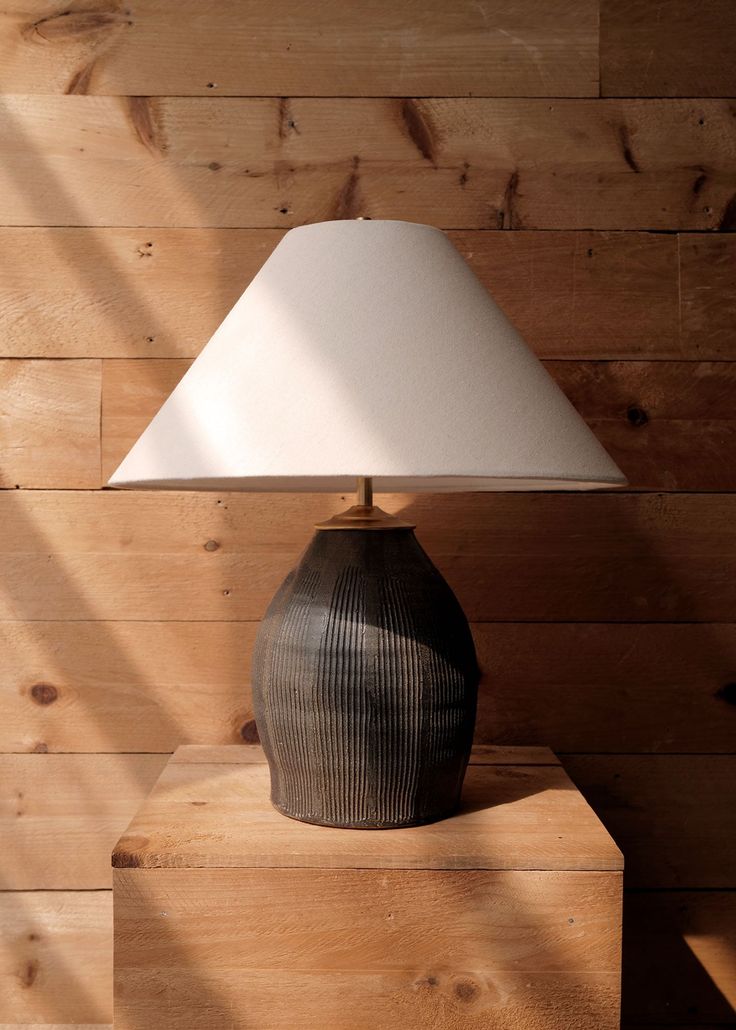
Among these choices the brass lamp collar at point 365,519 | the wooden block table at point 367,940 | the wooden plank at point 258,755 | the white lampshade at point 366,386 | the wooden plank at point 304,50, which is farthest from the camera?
the wooden plank at point 304,50

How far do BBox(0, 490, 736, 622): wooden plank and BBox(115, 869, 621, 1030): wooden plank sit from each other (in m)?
0.48

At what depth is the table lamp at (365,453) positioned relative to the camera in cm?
83

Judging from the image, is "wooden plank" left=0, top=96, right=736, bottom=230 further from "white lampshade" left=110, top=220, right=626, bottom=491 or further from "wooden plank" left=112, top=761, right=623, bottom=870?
"wooden plank" left=112, top=761, right=623, bottom=870

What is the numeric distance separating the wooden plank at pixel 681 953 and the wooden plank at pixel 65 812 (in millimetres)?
682

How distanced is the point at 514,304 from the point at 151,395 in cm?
50

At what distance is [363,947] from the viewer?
93 centimetres

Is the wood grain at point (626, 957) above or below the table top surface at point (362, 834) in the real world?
below

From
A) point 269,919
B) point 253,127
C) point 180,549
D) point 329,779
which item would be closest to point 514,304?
point 253,127

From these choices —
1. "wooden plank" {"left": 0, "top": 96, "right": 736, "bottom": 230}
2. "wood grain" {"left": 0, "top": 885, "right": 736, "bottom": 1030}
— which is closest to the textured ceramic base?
"wood grain" {"left": 0, "top": 885, "right": 736, "bottom": 1030}

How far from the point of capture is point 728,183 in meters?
1.36

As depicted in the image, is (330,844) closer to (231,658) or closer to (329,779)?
(329,779)

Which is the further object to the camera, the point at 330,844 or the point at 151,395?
the point at 151,395

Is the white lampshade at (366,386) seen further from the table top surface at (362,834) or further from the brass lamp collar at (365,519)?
the table top surface at (362,834)

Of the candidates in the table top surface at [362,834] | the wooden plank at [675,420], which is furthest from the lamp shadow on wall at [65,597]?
the wooden plank at [675,420]
